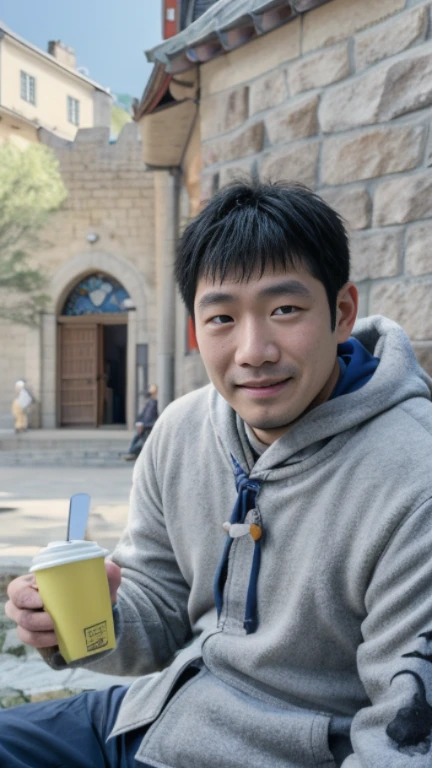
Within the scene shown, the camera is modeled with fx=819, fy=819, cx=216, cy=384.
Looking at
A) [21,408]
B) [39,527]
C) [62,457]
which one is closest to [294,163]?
[39,527]

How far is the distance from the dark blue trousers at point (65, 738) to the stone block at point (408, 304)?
6.53 ft

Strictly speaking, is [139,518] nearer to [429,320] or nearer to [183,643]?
[183,643]

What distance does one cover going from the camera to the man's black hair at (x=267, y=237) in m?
1.38

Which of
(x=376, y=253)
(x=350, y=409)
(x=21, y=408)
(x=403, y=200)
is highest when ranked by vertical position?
(x=403, y=200)

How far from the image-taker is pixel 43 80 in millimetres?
26156

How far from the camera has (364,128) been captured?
332 centimetres

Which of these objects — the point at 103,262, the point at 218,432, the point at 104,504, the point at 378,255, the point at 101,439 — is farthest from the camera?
the point at 103,262

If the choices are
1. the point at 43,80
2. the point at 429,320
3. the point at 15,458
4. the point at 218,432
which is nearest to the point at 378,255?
the point at 429,320

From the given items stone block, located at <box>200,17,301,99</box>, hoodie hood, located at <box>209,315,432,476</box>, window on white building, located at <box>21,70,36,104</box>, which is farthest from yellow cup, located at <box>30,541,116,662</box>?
window on white building, located at <box>21,70,36,104</box>

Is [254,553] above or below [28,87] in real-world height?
below

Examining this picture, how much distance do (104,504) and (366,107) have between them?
562 cm

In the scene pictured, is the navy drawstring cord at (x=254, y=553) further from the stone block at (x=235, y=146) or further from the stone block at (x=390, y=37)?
the stone block at (x=235, y=146)

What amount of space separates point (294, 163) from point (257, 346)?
2.45m

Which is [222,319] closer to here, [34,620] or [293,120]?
[34,620]
